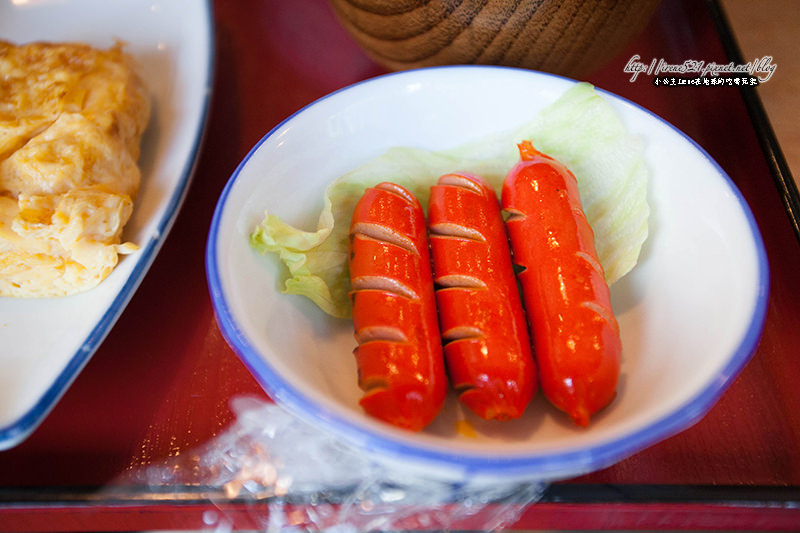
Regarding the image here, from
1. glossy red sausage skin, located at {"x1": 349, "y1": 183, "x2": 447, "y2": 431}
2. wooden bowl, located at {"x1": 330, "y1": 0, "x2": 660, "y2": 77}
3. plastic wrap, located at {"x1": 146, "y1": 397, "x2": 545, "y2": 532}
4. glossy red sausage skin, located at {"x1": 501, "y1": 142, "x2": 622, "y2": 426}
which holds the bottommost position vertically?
plastic wrap, located at {"x1": 146, "y1": 397, "x2": 545, "y2": 532}

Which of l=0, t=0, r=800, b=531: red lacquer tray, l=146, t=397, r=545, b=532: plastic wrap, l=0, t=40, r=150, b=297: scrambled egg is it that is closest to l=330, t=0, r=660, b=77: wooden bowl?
l=0, t=0, r=800, b=531: red lacquer tray

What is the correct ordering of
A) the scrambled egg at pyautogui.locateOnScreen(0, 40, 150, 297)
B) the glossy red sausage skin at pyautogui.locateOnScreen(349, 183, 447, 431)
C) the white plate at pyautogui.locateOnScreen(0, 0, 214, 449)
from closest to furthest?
the glossy red sausage skin at pyautogui.locateOnScreen(349, 183, 447, 431), the white plate at pyautogui.locateOnScreen(0, 0, 214, 449), the scrambled egg at pyautogui.locateOnScreen(0, 40, 150, 297)

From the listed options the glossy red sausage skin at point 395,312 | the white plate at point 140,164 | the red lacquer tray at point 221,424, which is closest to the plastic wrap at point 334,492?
the red lacquer tray at point 221,424

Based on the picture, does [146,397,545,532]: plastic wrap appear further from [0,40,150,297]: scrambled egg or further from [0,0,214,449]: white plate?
[0,40,150,297]: scrambled egg

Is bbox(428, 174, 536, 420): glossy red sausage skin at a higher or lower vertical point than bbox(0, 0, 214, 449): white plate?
higher

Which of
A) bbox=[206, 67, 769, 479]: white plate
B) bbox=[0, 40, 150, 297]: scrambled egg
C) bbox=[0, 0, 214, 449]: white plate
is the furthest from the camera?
bbox=[0, 40, 150, 297]: scrambled egg

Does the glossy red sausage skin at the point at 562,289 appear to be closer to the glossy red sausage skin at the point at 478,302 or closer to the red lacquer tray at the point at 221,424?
the glossy red sausage skin at the point at 478,302

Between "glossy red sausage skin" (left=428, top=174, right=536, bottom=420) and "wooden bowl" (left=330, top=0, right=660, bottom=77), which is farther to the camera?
"wooden bowl" (left=330, top=0, right=660, bottom=77)
